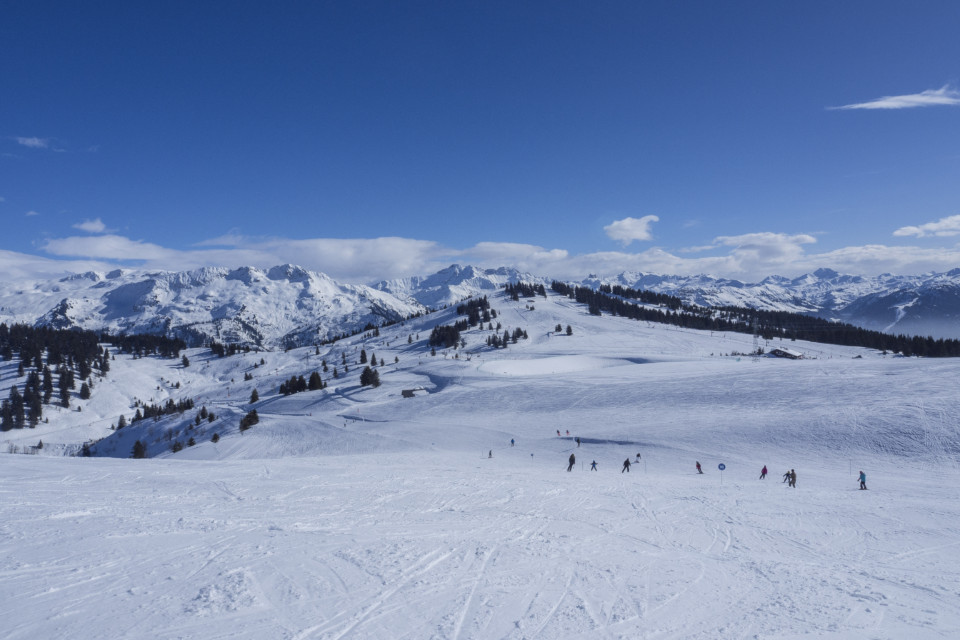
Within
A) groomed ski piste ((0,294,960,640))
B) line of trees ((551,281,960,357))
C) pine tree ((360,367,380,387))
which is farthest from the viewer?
line of trees ((551,281,960,357))

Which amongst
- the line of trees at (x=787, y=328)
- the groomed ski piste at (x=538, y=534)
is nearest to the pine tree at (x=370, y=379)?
the groomed ski piste at (x=538, y=534)

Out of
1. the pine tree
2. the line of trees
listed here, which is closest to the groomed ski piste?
the pine tree

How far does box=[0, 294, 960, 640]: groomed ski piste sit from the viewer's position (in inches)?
342

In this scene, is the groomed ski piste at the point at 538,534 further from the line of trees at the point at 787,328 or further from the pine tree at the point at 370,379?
the line of trees at the point at 787,328

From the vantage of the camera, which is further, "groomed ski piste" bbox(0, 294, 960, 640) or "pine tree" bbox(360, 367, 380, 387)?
"pine tree" bbox(360, 367, 380, 387)

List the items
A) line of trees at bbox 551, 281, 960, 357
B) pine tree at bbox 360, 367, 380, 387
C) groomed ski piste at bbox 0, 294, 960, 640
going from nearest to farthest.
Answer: groomed ski piste at bbox 0, 294, 960, 640
pine tree at bbox 360, 367, 380, 387
line of trees at bbox 551, 281, 960, 357

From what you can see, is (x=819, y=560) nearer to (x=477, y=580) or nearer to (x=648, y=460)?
(x=477, y=580)

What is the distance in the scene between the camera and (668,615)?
29.4ft

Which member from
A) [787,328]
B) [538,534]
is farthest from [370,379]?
[787,328]

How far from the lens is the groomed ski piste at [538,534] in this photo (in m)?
8.68

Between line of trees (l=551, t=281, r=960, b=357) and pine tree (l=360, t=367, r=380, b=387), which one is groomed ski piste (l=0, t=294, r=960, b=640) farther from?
line of trees (l=551, t=281, r=960, b=357)

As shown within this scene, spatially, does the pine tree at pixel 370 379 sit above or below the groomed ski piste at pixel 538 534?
below

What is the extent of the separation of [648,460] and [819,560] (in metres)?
22.2

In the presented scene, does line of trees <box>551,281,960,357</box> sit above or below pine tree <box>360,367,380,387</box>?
above
